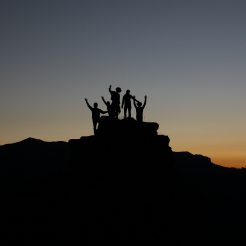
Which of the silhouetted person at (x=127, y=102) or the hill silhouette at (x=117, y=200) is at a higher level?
the silhouetted person at (x=127, y=102)

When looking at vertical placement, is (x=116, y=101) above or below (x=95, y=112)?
above

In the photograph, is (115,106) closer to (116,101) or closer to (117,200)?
(116,101)

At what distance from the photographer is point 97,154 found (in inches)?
1379

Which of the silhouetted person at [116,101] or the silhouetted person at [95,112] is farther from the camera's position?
the silhouetted person at [95,112]

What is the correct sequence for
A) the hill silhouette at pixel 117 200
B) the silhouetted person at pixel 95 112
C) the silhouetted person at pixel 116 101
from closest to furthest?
1. the hill silhouette at pixel 117 200
2. the silhouetted person at pixel 116 101
3. the silhouetted person at pixel 95 112

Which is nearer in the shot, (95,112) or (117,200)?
(117,200)

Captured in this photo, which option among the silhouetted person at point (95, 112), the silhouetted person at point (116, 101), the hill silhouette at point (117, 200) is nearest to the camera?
the hill silhouette at point (117, 200)

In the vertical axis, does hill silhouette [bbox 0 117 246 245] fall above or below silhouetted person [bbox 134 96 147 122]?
below

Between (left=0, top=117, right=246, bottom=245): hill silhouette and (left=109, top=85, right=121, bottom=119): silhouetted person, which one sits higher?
(left=109, top=85, right=121, bottom=119): silhouetted person

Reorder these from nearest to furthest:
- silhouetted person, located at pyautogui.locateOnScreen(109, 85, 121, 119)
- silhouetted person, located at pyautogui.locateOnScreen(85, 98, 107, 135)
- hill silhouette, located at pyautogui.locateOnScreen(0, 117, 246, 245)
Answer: hill silhouette, located at pyautogui.locateOnScreen(0, 117, 246, 245)
silhouetted person, located at pyautogui.locateOnScreen(109, 85, 121, 119)
silhouetted person, located at pyautogui.locateOnScreen(85, 98, 107, 135)

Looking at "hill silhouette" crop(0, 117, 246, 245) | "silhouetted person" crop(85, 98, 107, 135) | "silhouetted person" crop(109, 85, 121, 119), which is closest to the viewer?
"hill silhouette" crop(0, 117, 246, 245)

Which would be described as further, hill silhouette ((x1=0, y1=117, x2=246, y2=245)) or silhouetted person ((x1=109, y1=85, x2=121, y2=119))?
silhouetted person ((x1=109, y1=85, x2=121, y2=119))

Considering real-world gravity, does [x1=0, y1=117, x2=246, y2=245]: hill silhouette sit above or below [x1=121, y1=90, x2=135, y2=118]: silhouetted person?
below

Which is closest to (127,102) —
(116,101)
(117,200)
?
(116,101)
